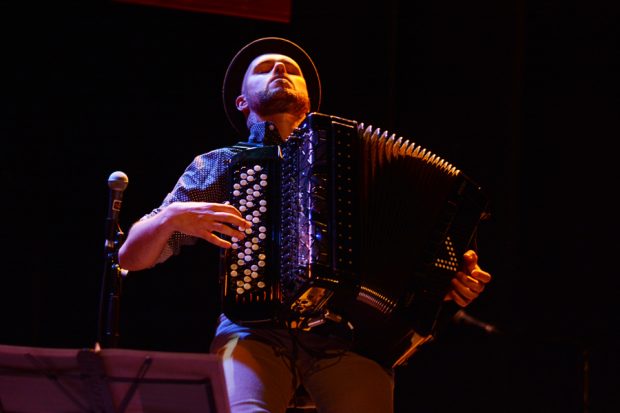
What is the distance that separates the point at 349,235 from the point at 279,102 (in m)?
0.79

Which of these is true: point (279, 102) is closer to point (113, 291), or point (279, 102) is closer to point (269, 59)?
point (269, 59)

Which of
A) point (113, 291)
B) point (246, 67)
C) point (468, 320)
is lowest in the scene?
point (468, 320)

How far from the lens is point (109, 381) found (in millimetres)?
1780

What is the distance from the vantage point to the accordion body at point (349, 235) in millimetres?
2215

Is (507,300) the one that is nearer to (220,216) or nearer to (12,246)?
(220,216)

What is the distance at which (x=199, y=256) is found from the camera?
12.0 ft

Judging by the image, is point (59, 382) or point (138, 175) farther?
point (138, 175)

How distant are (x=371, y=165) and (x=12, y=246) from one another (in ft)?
6.46

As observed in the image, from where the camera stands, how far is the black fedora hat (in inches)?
126

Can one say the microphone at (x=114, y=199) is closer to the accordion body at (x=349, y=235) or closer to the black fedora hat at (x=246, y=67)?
the accordion body at (x=349, y=235)

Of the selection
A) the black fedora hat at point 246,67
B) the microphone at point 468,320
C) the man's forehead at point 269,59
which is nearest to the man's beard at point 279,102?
the man's forehead at point 269,59

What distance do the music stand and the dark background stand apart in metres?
1.69

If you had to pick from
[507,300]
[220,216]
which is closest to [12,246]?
[220,216]

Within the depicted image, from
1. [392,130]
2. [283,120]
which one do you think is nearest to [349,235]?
[283,120]
